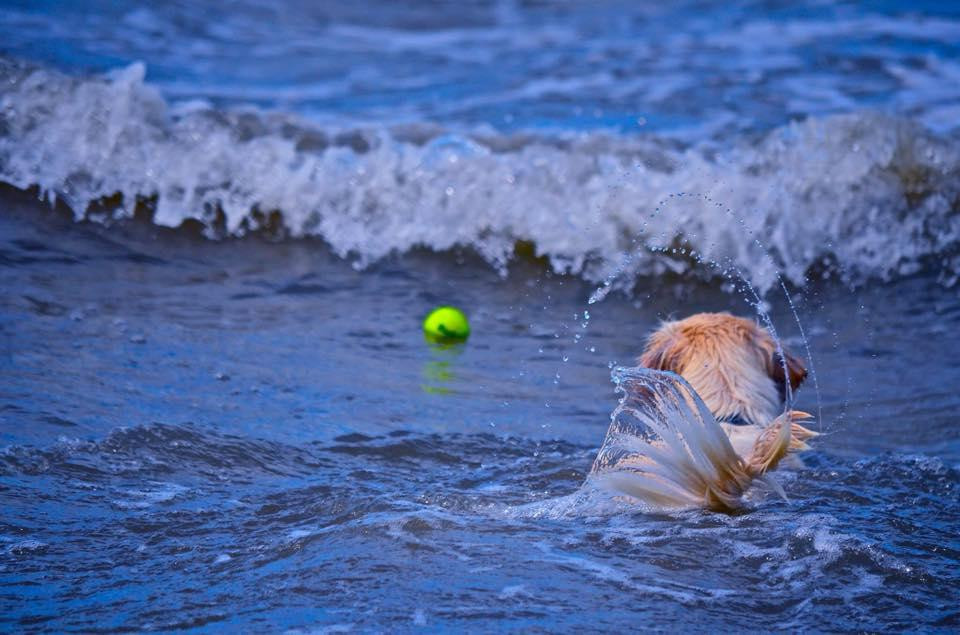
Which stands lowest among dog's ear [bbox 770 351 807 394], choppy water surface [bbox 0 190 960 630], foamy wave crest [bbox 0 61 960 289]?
choppy water surface [bbox 0 190 960 630]

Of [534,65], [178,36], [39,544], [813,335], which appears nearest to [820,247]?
[813,335]

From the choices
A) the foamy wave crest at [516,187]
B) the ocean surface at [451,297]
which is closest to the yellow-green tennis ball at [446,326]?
the ocean surface at [451,297]

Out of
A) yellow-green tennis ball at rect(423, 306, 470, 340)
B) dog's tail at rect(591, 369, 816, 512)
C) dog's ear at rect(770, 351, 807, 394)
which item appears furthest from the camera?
yellow-green tennis ball at rect(423, 306, 470, 340)

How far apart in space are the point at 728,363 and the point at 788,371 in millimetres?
272

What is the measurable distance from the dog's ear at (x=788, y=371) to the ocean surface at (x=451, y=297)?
0.33 metres

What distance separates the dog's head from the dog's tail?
57 cm

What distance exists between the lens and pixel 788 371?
473 cm

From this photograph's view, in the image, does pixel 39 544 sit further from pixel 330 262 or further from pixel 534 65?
pixel 534 65

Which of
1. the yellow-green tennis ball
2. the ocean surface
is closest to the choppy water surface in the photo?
the ocean surface

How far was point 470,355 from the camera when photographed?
6.30 meters

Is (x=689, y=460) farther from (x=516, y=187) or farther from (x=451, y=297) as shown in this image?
(x=516, y=187)

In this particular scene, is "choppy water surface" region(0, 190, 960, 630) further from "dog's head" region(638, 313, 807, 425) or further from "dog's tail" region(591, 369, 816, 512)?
"dog's head" region(638, 313, 807, 425)

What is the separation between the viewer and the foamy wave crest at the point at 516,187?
845 cm

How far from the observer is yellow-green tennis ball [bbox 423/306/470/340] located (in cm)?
650
